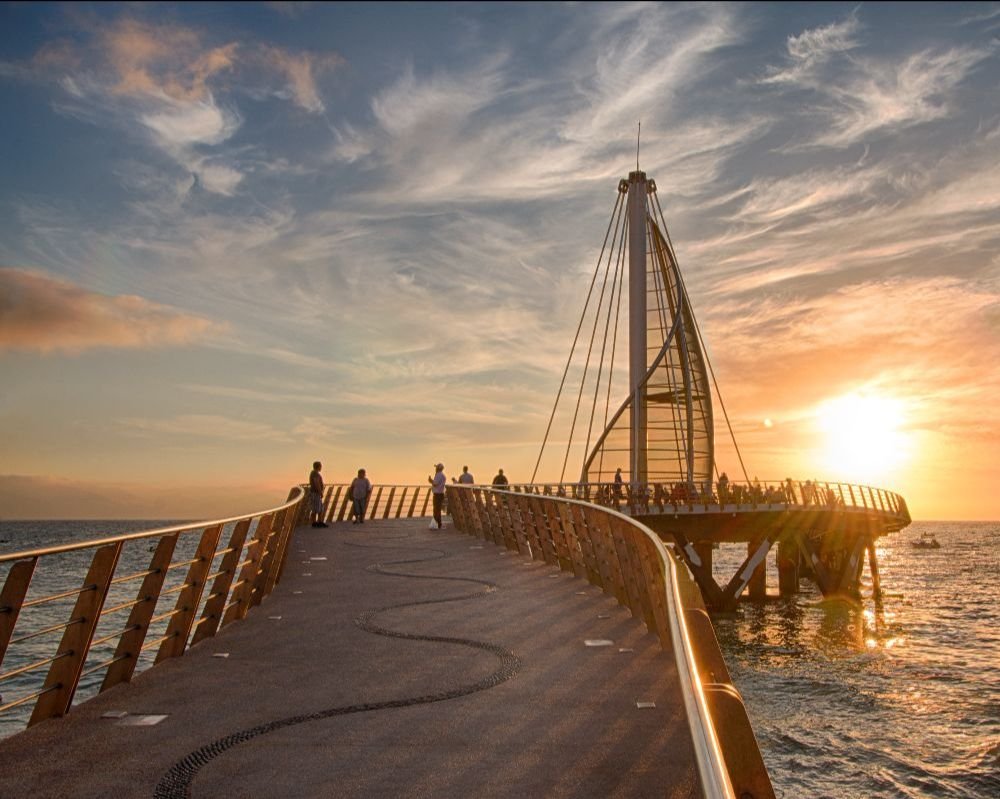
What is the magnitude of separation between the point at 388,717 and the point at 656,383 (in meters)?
47.3

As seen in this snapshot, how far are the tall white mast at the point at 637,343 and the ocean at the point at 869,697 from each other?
32.3ft

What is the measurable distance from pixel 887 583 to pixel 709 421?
2713 centimetres

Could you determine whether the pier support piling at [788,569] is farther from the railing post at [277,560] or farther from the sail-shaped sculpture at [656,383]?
the railing post at [277,560]

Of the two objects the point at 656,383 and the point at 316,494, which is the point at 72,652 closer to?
the point at 316,494

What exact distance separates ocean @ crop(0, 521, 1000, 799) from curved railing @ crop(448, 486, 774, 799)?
5183 mm

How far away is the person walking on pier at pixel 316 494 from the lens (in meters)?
26.6

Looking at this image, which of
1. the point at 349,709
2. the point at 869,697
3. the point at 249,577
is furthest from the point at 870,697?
the point at 349,709

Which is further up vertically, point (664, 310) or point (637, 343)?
point (664, 310)

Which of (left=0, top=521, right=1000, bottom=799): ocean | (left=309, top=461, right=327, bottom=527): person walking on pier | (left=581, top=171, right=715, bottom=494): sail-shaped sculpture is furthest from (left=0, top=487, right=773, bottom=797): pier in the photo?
(left=581, top=171, right=715, bottom=494): sail-shaped sculpture

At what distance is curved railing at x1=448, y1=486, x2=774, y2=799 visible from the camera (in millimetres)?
2570

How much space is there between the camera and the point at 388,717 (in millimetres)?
5879

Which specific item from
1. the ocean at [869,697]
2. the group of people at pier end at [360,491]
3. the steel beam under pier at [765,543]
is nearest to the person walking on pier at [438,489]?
the group of people at pier end at [360,491]

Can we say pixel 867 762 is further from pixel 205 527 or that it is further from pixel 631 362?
pixel 631 362

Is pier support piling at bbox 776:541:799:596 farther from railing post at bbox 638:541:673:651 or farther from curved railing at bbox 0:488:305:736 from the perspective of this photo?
railing post at bbox 638:541:673:651
